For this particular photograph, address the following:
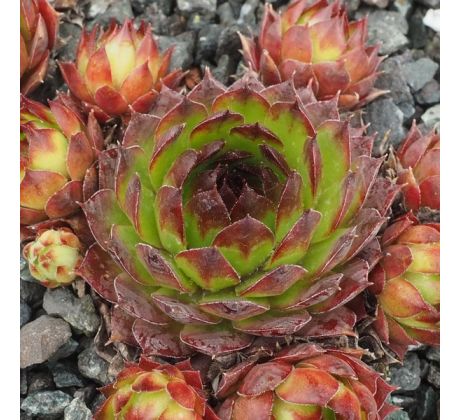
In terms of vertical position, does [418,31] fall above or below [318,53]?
below

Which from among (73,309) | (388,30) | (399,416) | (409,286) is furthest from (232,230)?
(388,30)

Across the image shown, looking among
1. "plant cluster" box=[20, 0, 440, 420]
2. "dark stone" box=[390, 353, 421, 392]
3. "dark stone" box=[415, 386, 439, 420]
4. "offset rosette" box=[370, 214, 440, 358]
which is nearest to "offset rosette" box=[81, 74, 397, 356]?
"plant cluster" box=[20, 0, 440, 420]

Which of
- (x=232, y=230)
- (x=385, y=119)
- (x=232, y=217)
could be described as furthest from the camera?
(x=385, y=119)

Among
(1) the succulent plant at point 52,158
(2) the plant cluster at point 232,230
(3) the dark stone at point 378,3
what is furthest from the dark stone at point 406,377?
(3) the dark stone at point 378,3

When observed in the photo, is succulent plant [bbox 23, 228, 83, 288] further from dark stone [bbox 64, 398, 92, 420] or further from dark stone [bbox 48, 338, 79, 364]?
dark stone [bbox 64, 398, 92, 420]

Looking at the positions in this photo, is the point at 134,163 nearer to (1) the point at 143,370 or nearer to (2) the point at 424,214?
(1) the point at 143,370

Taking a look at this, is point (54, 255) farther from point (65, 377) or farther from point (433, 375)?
point (433, 375)
